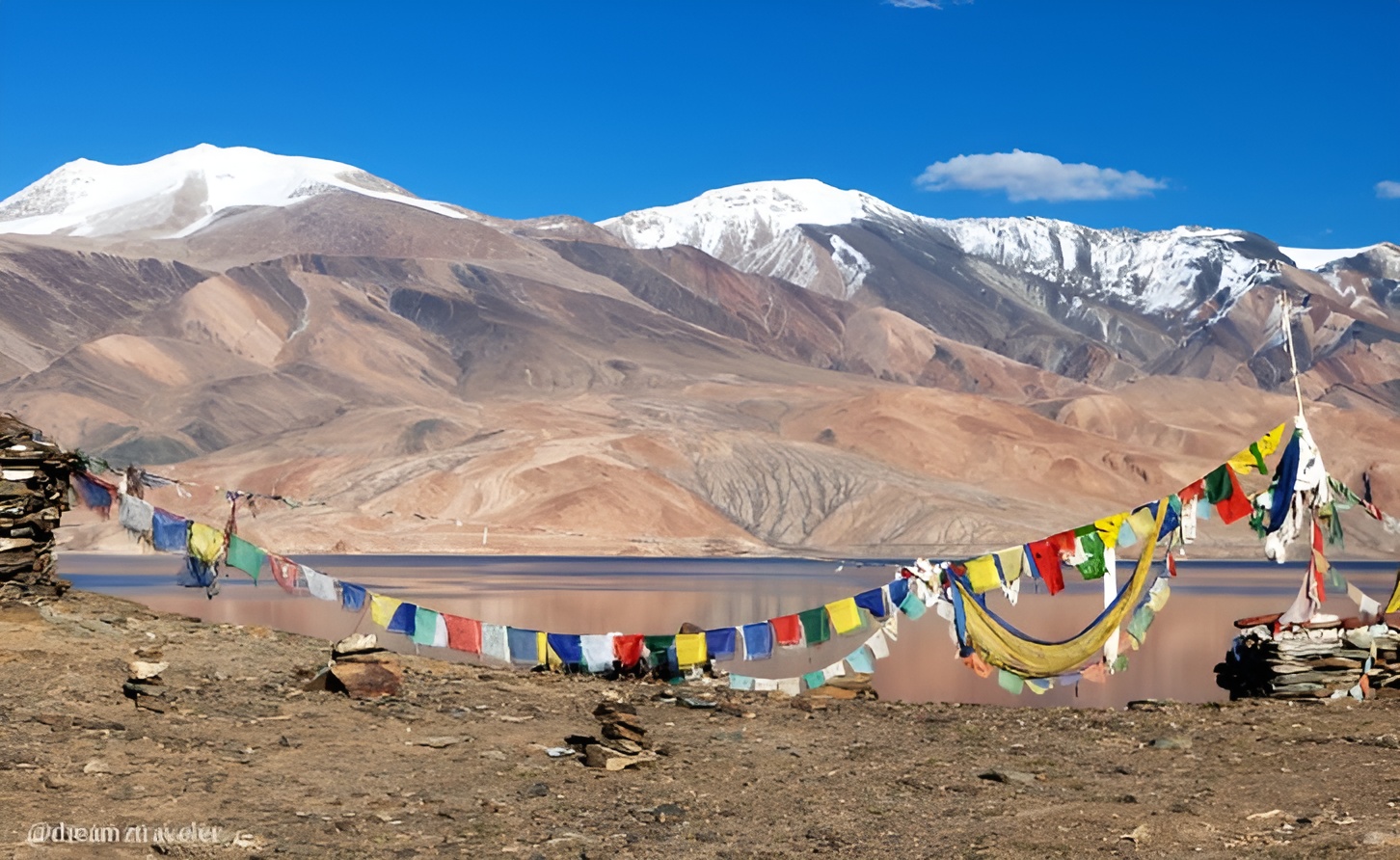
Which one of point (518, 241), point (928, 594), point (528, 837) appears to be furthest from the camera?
point (518, 241)

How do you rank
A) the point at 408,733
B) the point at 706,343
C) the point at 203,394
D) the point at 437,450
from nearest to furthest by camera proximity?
1. the point at 408,733
2. the point at 437,450
3. the point at 203,394
4. the point at 706,343

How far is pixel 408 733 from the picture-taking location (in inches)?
410

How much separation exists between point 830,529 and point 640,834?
76313 mm

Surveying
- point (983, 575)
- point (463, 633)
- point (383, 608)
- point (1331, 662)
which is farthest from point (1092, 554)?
point (383, 608)

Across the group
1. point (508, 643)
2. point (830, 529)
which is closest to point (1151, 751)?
point (508, 643)

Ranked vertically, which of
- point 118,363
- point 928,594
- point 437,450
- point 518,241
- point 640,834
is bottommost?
point 640,834

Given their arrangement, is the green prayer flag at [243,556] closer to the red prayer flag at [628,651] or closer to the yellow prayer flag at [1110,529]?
the red prayer flag at [628,651]

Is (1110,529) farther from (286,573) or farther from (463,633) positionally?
(286,573)

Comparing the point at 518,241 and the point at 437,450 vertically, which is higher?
the point at 518,241

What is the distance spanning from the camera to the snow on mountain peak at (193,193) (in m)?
180

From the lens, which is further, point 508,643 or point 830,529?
point 830,529

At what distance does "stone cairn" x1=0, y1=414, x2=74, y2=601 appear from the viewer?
12.4m

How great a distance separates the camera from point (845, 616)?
A: 1445cm

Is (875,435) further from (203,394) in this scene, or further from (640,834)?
(640,834)
